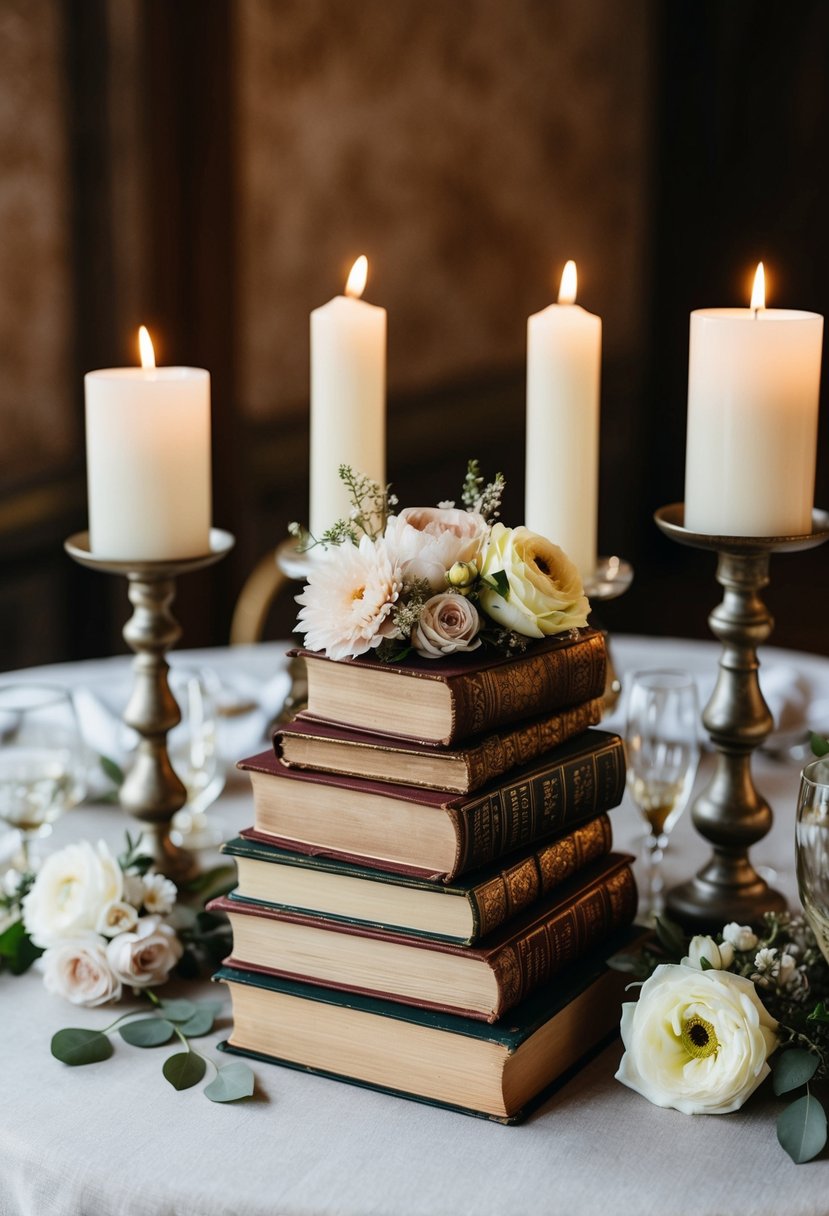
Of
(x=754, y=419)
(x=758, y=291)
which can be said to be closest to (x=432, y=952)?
(x=754, y=419)

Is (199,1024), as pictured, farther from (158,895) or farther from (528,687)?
(528,687)

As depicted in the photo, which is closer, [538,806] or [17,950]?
[538,806]

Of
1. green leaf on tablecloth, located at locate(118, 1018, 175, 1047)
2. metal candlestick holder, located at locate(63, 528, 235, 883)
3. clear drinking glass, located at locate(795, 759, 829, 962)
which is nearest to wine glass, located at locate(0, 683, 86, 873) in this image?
A: metal candlestick holder, located at locate(63, 528, 235, 883)

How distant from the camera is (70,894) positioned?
1.09 m

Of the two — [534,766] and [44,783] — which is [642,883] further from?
[44,783]

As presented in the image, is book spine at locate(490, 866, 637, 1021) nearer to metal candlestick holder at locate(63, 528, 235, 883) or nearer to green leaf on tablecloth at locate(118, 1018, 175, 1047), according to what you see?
green leaf on tablecloth at locate(118, 1018, 175, 1047)

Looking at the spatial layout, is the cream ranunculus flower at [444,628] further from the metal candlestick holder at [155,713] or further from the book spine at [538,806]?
the metal candlestick holder at [155,713]

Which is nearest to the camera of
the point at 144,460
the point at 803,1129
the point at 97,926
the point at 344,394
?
the point at 803,1129

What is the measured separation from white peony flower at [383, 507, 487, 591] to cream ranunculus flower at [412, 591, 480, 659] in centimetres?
2

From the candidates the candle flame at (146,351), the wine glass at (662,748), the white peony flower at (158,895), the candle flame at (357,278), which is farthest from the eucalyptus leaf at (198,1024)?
the candle flame at (357,278)

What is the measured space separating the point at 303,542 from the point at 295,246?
2910 mm

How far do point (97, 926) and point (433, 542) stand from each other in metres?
0.40

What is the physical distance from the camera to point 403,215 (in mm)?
3939

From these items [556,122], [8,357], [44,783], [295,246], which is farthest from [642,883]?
[556,122]
